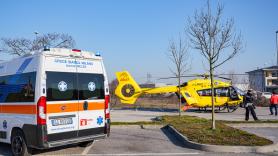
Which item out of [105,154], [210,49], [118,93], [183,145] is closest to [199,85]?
[118,93]

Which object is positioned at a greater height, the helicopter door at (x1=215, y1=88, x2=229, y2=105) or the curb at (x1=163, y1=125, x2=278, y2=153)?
the helicopter door at (x1=215, y1=88, x2=229, y2=105)

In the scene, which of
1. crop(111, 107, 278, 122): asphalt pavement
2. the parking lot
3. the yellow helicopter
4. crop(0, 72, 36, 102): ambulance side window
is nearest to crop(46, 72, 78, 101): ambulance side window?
crop(0, 72, 36, 102): ambulance side window

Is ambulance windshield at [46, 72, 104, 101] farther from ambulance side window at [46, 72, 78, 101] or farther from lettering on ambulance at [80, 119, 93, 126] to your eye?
lettering on ambulance at [80, 119, 93, 126]

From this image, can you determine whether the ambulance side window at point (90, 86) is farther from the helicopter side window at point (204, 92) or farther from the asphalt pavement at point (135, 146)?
the helicopter side window at point (204, 92)

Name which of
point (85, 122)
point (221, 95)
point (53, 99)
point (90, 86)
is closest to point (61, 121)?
point (53, 99)

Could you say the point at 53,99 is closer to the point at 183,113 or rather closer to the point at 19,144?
the point at 19,144

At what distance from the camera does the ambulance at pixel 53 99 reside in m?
7.91

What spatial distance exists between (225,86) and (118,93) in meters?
9.08

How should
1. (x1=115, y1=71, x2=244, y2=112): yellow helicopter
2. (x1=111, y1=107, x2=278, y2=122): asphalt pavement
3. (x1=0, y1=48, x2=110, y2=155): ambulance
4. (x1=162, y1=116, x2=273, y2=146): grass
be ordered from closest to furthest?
(x1=0, y1=48, x2=110, y2=155): ambulance → (x1=162, y1=116, x2=273, y2=146): grass → (x1=111, y1=107, x2=278, y2=122): asphalt pavement → (x1=115, y1=71, x2=244, y2=112): yellow helicopter

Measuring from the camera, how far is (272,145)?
943 centimetres

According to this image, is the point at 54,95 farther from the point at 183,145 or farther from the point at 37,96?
the point at 183,145

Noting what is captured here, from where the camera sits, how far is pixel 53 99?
8.04 m

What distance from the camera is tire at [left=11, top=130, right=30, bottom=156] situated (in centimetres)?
838

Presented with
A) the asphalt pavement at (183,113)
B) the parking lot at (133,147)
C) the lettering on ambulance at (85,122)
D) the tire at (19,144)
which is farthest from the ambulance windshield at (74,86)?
the asphalt pavement at (183,113)
